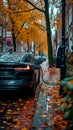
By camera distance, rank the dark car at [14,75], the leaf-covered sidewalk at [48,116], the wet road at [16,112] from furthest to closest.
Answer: the dark car at [14,75]
the wet road at [16,112]
the leaf-covered sidewalk at [48,116]

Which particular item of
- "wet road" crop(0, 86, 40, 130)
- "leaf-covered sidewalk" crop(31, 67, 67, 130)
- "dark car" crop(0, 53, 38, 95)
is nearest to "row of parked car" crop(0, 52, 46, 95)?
"dark car" crop(0, 53, 38, 95)

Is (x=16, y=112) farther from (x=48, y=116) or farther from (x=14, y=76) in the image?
(x=14, y=76)

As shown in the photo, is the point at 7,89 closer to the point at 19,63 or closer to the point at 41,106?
the point at 19,63

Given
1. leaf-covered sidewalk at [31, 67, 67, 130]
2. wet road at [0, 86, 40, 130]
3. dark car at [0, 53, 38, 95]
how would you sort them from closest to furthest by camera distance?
leaf-covered sidewalk at [31, 67, 67, 130], wet road at [0, 86, 40, 130], dark car at [0, 53, 38, 95]

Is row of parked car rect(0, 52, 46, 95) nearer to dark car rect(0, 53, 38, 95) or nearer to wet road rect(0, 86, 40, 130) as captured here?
dark car rect(0, 53, 38, 95)

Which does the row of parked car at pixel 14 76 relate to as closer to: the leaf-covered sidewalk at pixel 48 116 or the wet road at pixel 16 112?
the wet road at pixel 16 112

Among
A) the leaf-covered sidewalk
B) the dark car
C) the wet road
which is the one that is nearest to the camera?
the leaf-covered sidewalk

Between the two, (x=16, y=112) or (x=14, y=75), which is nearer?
(x=16, y=112)

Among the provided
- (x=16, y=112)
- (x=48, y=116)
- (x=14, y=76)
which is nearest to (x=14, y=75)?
(x=14, y=76)

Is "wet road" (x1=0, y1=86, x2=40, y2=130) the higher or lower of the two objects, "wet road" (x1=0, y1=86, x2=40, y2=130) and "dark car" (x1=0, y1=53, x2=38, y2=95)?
the lower

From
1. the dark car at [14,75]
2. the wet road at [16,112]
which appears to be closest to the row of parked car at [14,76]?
the dark car at [14,75]

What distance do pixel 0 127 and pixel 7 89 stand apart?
123 inches

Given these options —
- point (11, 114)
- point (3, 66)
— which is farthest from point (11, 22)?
point (11, 114)

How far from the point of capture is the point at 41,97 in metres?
9.98
